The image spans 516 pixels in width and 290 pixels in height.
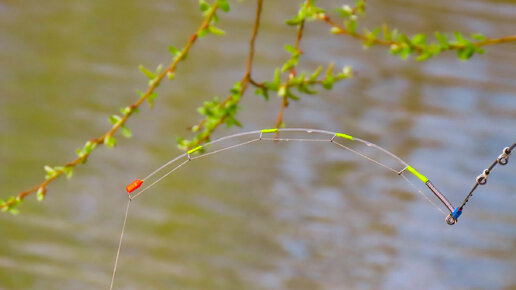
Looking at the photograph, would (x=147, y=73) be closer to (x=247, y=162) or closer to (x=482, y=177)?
(x=482, y=177)

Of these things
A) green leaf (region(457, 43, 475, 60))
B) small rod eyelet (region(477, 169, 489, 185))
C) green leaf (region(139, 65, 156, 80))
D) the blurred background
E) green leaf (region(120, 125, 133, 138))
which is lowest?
green leaf (region(457, 43, 475, 60))

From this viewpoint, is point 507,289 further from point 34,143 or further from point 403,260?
point 34,143

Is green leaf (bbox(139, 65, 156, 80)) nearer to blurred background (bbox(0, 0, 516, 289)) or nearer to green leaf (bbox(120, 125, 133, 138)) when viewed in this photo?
green leaf (bbox(120, 125, 133, 138))

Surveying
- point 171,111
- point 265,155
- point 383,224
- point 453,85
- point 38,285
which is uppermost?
point 453,85

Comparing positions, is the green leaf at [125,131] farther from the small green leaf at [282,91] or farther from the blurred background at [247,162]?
the blurred background at [247,162]

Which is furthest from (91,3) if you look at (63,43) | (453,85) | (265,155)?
(453,85)

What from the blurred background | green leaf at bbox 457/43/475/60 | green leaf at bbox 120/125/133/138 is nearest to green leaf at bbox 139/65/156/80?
green leaf at bbox 120/125/133/138

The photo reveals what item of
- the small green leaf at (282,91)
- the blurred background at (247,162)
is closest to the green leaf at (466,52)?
the small green leaf at (282,91)

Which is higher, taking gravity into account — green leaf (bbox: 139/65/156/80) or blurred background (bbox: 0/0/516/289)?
blurred background (bbox: 0/0/516/289)

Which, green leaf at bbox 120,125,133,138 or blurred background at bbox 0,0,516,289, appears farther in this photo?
blurred background at bbox 0,0,516,289
